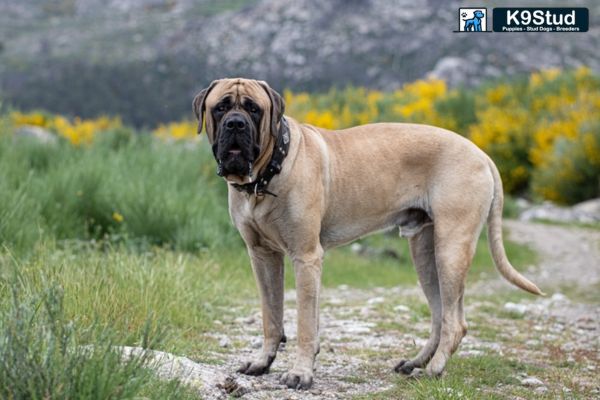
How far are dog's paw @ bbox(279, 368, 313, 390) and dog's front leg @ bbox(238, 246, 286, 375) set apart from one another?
0.37 meters

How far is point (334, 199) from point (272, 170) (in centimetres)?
59

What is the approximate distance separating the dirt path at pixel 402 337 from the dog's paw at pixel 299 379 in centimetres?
6

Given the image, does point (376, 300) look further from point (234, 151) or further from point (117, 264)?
point (234, 151)

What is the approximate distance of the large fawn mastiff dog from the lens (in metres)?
4.56

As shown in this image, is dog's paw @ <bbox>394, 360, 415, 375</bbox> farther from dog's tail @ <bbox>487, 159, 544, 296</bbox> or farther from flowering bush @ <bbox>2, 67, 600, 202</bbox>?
flowering bush @ <bbox>2, 67, 600, 202</bbox>

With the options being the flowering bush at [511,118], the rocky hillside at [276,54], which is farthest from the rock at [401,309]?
the rocky hillside at [276,54]

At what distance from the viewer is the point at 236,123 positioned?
4.36 metres

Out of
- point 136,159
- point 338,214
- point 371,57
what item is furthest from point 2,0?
point 338,214

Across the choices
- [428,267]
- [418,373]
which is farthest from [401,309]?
[418,373]

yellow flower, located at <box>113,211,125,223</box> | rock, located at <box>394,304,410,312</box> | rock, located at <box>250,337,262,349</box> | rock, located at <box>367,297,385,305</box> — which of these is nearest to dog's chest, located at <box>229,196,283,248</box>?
rock, located at <box>250,337,262,349</box>

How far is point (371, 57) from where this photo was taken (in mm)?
40000

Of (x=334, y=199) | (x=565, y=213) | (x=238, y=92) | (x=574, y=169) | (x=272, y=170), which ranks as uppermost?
(x=238, y=92)

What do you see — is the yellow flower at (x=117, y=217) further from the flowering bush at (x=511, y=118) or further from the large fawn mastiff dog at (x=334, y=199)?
the flowering bush at (x=511, y=118)

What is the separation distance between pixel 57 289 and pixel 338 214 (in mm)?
2184
